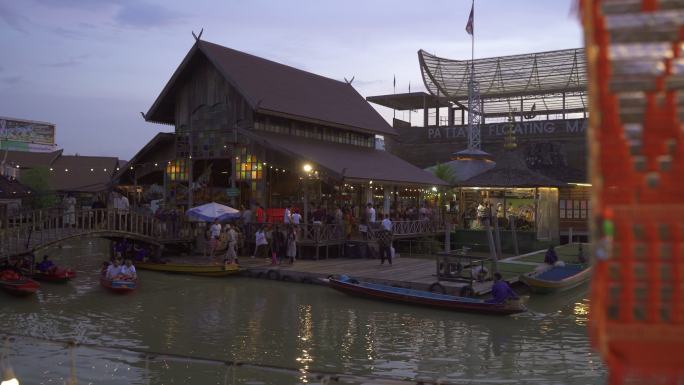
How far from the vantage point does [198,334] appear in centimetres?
1480

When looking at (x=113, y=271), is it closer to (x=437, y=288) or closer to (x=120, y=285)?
(x=120, y=285)

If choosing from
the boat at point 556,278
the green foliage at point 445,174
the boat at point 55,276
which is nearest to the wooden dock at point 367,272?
the boat at point 556,278

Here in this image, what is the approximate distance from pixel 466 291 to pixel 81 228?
14391mm

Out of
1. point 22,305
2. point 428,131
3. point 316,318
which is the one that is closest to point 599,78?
point 316,318

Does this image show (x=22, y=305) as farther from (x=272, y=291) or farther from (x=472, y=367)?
(x=472, y=367)

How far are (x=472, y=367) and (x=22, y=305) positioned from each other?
13045 mm

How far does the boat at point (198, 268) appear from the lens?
22609 mm

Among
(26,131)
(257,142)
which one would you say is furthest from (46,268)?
(26,131)

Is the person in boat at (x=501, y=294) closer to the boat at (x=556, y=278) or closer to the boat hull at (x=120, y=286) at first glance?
the boat at (x=556, y=278)

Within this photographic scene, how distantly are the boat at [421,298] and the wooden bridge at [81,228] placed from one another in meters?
9.53

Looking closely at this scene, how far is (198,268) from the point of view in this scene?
906 inches

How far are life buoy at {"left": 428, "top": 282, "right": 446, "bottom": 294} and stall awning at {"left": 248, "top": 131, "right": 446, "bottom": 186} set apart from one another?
7.00 metres

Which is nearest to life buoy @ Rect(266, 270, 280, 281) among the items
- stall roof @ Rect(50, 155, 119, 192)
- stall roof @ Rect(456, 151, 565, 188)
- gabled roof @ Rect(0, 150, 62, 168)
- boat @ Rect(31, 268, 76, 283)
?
boat @ Rect(31, 268, 76, 283)

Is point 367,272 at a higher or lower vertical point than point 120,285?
higher
